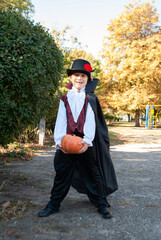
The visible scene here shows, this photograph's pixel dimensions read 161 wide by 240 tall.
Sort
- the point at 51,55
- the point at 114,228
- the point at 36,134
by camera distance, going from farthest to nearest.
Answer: the point at 36,134, the point at 51,55, the point at 114,228

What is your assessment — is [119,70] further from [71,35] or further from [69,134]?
[69,134]

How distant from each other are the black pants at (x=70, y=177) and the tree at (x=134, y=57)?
21381 millimetres

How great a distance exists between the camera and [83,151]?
9.66ft

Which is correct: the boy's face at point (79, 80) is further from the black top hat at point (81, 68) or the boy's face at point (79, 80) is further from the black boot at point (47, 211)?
the black boot at point (47, 211)

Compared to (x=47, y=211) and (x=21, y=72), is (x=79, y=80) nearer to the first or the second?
(x=21, y=72)

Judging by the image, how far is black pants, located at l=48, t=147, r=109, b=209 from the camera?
3.13 meters

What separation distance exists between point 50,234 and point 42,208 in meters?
0.76

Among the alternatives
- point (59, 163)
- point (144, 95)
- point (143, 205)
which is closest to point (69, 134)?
point (59, 163)

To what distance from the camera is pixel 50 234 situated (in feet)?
8.34

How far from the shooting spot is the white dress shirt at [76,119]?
3014 millimetres

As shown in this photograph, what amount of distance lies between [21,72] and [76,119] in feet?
3.40

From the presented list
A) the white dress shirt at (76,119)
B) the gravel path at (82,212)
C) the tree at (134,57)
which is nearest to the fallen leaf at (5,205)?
the gravel path at (82,212)

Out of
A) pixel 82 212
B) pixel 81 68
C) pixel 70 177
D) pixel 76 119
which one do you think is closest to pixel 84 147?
pixel 76 119

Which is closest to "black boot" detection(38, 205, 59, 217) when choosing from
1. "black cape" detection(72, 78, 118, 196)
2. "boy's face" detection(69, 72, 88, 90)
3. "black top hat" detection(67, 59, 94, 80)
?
"black cape" detection(72, 78, 118, 196)
